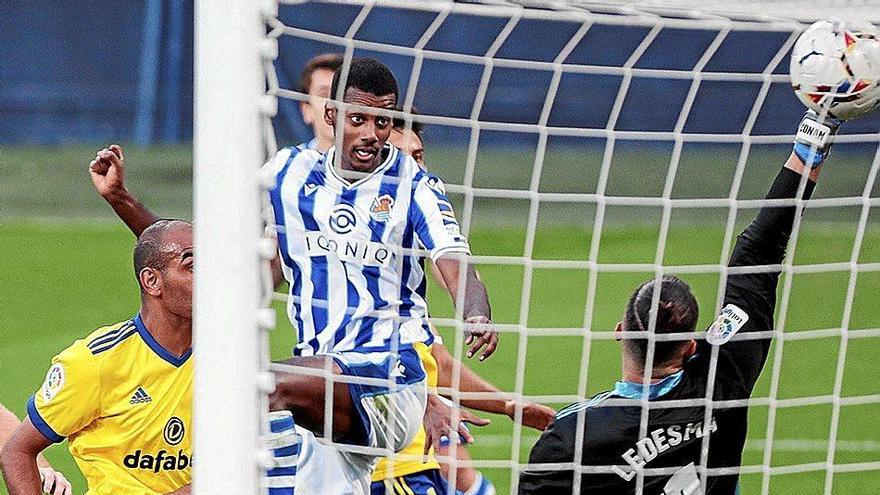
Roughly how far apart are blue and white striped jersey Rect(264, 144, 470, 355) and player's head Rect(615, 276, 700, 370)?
912 mm

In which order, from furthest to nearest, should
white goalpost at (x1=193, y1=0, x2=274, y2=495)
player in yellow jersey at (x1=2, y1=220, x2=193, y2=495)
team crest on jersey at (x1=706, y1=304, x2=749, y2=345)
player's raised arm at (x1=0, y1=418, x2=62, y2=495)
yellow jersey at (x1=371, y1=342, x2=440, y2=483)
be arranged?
1. yellow jersey at (x1=371, y1=342, x2=440, y2=483)
2. player in yellow jersey at (x1=2, y1=220, x2=193, y2=495)
3. player's raised arm at (x1=0, y1=418, x2=62, y2=495)
4. team crest on jersey at (x1=706, y1=304, x2=749, y2=345)
5. white goalpost at (x1=193, y1=0, x2=274, y2=495)

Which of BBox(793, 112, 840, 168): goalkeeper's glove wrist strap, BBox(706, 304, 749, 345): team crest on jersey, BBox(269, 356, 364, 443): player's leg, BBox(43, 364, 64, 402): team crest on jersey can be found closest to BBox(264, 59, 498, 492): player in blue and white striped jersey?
BBox(269, 356, 364, 443): player's leg

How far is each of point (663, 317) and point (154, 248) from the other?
135 cm

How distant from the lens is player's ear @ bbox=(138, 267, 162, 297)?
3.53 meters

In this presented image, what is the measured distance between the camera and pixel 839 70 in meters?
3.05

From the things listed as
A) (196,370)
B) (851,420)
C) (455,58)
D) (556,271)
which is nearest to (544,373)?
(851,420)

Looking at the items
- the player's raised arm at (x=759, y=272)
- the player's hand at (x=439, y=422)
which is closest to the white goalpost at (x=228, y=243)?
the player's raised arm at (x=759, y=272)

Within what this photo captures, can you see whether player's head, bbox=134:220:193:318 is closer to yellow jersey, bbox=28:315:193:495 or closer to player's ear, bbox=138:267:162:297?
player's ear, bbox=138:267:162:297

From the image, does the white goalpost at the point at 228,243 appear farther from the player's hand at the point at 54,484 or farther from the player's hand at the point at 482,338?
the player's hand at the point at 54,484

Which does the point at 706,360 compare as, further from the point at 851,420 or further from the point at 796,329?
the point at 796,329

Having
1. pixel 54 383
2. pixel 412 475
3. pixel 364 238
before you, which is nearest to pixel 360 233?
pixel 364 238

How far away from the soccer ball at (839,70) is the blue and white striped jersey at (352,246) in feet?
3.74

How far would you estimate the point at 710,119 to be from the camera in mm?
11203

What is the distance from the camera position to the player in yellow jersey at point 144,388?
3523 mm
